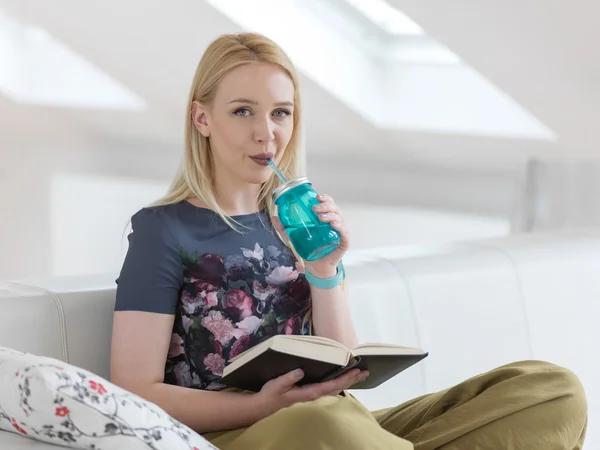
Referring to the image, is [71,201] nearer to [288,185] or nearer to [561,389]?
[288,185]

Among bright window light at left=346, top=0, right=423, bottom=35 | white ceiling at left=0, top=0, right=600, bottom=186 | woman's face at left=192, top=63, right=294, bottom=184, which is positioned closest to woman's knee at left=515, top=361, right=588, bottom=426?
woman's face at left=192, top=63, right=294, bottom=184

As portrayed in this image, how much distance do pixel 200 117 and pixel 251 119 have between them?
0.36 ft

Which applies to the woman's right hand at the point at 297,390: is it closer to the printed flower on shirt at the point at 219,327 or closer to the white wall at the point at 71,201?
the printed flower on shirt at the point at 219,327

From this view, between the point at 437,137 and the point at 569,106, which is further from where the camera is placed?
the point at 437,137

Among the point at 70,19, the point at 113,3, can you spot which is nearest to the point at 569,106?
the point at 113,3

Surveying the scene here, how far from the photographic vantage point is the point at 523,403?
1516mm

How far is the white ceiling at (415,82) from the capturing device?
9.21 ft

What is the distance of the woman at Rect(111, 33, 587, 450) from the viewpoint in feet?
5.01

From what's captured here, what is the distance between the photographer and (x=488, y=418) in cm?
152

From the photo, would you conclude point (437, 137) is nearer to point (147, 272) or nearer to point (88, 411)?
point (147, 272)

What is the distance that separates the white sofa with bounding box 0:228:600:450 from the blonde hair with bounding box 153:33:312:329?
242 millimetres

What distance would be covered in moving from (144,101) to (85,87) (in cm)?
66

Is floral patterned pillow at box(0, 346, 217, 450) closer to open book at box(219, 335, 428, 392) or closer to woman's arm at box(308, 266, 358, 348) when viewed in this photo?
open book at box(219, 335, 428, 392)

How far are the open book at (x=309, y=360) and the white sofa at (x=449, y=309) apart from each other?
1.12 feet
